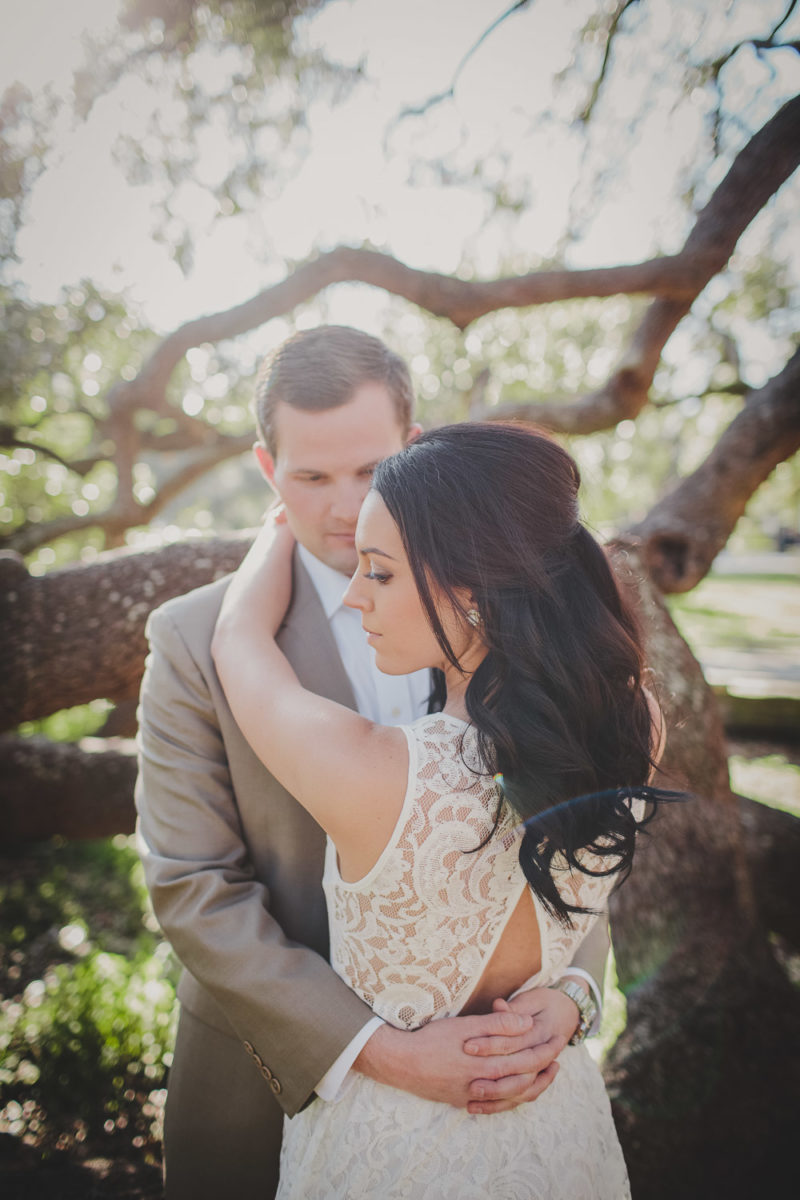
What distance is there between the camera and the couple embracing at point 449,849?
1.41 meters

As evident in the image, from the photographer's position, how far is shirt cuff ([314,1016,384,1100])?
155 centimetres

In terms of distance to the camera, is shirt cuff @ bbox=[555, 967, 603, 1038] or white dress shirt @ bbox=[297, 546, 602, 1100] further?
white dress shirt @ bbox=[297, 546, 602, 1100]

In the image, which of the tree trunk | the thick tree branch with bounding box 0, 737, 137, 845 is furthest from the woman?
the thick tree branch with bounding box 0, 737, 137, 845

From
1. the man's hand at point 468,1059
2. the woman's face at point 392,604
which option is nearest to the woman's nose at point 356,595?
the woman's face at point 392,604

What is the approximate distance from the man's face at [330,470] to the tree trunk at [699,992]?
1.29 meters

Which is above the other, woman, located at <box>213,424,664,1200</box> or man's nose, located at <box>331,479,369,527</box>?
man's nose, located at <box>331,479,369,527</box>

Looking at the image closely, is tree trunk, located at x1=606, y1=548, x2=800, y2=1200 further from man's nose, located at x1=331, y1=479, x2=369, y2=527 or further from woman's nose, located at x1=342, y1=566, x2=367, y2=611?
woman's nose, located at x1=342, y1=566, x2=367, y2=611

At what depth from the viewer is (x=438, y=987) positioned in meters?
1.51

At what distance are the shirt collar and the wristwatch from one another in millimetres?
1320

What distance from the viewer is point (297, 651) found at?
207 centimetres

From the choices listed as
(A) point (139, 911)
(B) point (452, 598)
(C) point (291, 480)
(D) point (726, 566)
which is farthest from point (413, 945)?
(D) point (726, 566)

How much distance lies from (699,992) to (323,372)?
11.5ft

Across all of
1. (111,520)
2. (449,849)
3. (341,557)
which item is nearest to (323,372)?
(341,557)

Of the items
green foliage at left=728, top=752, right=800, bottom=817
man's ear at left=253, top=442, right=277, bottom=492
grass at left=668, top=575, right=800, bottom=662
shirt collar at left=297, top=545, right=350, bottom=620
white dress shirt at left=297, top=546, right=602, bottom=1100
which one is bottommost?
grass at left=668, top=575, right=800, bottom=662
